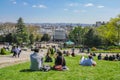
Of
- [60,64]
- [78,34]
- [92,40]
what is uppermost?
[60,64]

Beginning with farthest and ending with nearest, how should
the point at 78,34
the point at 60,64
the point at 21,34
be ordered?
the point at 78,34, the point at 21,34, the point at 60,64

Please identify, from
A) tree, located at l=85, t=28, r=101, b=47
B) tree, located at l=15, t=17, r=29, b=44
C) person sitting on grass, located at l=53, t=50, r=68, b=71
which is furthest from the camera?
tree, located at l=15, t=17, r=29, b=44

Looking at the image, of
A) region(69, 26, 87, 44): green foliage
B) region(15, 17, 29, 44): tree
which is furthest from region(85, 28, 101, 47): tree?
region(15, 17, 29, 44): tree

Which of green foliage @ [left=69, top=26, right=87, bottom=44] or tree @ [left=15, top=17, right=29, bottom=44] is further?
green foliage @ [left=69, top=26, right=87, bottom=44]

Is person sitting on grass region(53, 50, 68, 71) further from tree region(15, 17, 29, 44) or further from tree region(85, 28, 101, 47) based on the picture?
tree region(15, 17, 29, 44)

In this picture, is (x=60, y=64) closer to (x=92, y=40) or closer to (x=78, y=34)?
(x=92, y=40)

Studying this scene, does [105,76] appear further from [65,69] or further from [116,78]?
[65,69]

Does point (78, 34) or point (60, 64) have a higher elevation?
point (60, 64)

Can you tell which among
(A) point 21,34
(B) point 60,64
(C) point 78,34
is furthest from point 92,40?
(B) point 60,64

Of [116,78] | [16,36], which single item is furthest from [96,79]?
[16,36]

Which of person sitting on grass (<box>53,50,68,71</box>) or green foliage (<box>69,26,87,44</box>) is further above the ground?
person sitting on grass (<box>53,50,68,71</box>)

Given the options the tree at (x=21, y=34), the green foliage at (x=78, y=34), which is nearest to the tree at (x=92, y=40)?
the green foliage at (x=78, y=34)

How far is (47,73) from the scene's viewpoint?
14039 millimetres

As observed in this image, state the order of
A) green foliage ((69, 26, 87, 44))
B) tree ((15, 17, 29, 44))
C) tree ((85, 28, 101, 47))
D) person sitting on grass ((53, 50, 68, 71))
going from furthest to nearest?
green foliage ((69, 26, 87, 44)), tree ((15, 17, 29, 44)), tree ((85, 28, 101, 47)), person sitting on grass ((53, 50, 68, 71))
